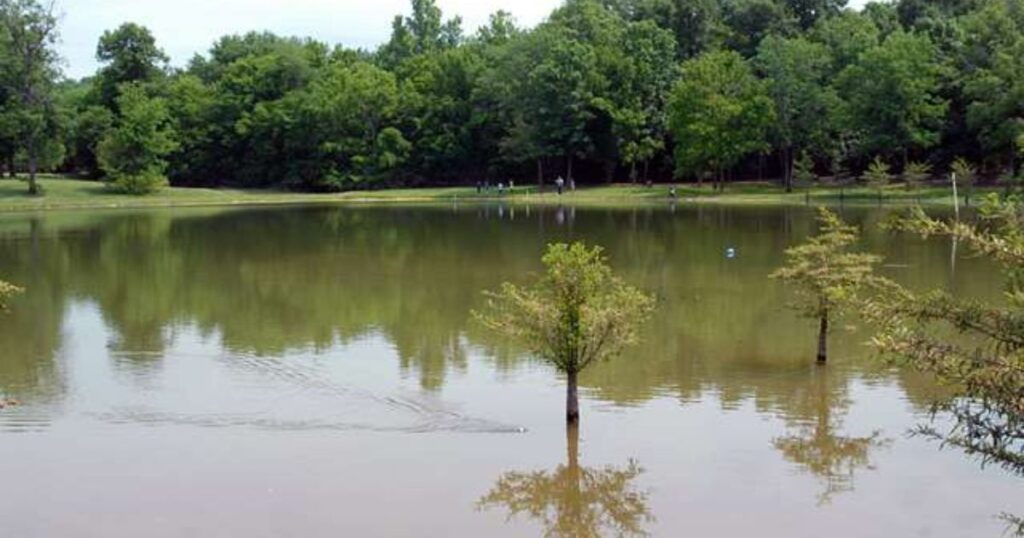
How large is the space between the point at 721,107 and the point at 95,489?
227 feet

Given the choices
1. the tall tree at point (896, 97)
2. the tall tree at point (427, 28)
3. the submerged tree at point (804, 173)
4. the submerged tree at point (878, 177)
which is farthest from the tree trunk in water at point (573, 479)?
the tall tree at point (427, 28)

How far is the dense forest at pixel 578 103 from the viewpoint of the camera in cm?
7662

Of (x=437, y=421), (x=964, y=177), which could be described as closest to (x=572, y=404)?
(x=437, y=421)

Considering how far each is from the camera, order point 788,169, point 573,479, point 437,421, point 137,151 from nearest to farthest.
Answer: point 573,479
point 437,421
point 788,169
point 137,151

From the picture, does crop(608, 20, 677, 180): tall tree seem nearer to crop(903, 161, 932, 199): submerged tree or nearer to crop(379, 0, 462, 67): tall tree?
crop(903, 161, 932, 199): submerged tree

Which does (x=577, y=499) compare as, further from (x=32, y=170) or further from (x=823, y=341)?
(x=32, y=170)

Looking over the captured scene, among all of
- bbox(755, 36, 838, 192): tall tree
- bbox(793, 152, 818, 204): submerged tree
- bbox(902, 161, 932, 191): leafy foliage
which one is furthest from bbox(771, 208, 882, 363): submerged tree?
bbox(755, 36, 838, 192): tall tree

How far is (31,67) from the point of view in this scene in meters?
83.3

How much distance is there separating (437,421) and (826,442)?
5.62 m

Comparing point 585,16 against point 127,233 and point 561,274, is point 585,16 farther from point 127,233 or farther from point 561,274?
point 561,274

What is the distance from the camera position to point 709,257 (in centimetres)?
3838

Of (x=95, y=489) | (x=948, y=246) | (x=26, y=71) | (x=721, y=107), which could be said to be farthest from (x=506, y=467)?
(x=26, y=71)

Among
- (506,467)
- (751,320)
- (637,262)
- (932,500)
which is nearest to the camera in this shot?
(932,500)

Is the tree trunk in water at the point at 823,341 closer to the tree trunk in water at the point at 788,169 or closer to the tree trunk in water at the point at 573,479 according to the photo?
the tree trunk in water at the point at 573,479
